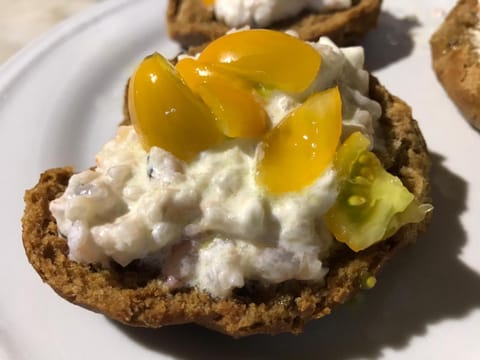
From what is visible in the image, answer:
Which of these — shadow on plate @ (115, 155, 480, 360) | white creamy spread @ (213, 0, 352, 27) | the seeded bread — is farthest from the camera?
white creamy spread @ (213, 0, 352, 27)

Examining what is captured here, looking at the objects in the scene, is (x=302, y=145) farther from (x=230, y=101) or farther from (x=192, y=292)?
(x=192, y=292)

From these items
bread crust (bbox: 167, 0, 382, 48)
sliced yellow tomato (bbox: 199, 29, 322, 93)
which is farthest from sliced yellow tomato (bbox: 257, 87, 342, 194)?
bread crust (bbox: 167, 0, 382, 48)

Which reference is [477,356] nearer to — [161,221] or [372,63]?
[161,221]

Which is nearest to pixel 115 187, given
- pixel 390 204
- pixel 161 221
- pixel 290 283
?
pixel 161 221

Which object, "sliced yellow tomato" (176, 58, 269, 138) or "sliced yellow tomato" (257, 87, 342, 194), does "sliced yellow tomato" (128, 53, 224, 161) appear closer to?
"sliced yellow tomato" (176, 58, 269, 138)

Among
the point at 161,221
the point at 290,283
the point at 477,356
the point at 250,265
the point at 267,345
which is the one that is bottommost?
the point at 477,356

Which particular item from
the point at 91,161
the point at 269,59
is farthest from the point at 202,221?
the point at 91,161
